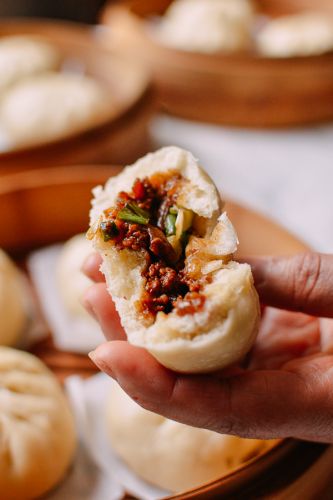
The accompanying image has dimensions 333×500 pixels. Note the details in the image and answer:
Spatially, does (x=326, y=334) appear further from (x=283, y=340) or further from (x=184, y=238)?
(x=184, y=238)

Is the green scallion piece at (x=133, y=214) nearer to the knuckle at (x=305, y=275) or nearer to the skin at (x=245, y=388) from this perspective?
the skin at (x=245, y=388)

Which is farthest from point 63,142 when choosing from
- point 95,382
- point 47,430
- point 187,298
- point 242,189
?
point 187,298

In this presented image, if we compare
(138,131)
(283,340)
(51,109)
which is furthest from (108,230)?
(51,109)

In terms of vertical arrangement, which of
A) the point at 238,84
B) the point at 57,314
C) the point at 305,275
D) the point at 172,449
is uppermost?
the point at 305,275

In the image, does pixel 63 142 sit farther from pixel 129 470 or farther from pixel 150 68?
pixel 129 470

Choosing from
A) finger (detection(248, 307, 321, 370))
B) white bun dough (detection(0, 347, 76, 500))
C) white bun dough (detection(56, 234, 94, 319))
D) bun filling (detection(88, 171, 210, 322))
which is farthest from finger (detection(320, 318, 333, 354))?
white bun dough (detection(56, 234, 94, 319))

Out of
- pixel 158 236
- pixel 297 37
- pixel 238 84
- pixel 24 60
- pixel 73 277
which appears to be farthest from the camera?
pixel 297 37
